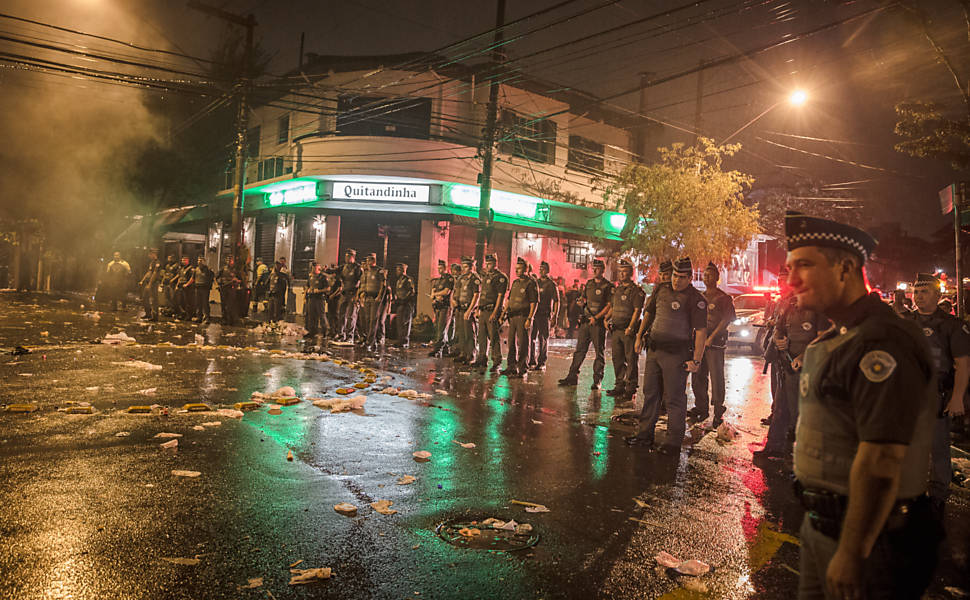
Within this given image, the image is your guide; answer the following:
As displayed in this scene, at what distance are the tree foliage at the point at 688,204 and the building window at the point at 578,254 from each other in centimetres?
Result: 590

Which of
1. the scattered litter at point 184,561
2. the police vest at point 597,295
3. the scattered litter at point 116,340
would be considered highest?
the police vest at point 597,295

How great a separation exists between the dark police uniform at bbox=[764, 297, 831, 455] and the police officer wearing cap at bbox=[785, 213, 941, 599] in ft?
15.6

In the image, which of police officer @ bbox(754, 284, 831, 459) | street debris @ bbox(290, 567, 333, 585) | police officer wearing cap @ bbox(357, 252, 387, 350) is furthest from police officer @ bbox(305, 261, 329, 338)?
street debris @ bbox(290, 567, 333, 585)

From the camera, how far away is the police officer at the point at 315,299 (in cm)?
1691

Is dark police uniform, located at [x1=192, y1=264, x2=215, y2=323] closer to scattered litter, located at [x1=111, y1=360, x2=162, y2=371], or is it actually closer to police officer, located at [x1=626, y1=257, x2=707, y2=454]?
scattered litter, located at [x1=111, y1=360, x2=162, y2=371]

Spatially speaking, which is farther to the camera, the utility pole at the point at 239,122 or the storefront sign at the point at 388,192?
the storefront sign at the point at 388,192

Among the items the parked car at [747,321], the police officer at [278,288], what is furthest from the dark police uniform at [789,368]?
the police officer at [278,288]

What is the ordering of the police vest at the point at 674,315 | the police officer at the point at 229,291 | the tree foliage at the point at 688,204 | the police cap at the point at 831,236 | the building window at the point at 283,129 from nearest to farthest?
1. the police cap at the point at 831,236
2. the police vest at the point at 674,315
3. the police officer at the point at 229,291
4. the tree foliage at the point at 688,204
5. the building window at the point at 283,129

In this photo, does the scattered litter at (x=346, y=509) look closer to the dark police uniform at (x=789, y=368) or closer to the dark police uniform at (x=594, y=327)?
the dark police uniform at (x=789, y=368)

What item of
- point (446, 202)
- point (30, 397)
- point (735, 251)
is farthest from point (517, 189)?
point (30, 397)

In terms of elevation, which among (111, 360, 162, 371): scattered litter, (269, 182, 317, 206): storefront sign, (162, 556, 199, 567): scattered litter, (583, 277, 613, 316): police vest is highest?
(269, 182, 317, 206): storefront sign

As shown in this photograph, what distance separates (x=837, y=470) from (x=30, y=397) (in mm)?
8477

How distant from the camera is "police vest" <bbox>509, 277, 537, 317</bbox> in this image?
476 inches

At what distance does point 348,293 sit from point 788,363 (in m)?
12.3
